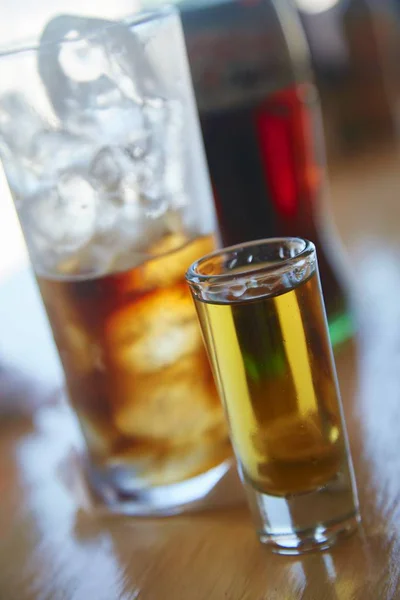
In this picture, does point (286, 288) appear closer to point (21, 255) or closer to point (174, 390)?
point (174, 390)

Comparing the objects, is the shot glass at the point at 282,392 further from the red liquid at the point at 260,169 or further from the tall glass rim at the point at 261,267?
the red liquid at the point at 260,169

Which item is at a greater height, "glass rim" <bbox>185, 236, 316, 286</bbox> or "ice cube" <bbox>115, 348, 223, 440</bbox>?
"glass rim" <bbox>185, 236, 316, 286</bbox>

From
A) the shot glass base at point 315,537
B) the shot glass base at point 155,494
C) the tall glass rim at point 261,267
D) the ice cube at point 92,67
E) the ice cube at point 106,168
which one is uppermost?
the ice cube at point 92,67

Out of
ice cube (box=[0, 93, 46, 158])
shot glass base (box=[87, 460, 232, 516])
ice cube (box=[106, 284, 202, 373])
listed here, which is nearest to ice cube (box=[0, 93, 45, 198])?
ice cube (box=[0, 93, 46, 158])

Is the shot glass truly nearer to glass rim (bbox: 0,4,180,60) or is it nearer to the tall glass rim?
the tall glass rim

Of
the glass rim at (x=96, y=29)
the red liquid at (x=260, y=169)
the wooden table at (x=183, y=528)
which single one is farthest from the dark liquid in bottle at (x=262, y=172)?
the glass rim at (x=96, y=29)

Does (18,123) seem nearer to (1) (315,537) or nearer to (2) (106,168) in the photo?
(2) (106,168)

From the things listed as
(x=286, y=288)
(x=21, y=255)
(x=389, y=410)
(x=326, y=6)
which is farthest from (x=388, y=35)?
(x=286, y=288)

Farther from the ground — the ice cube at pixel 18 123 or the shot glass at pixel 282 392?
the ice cube at pixel 18 123
